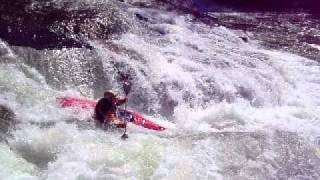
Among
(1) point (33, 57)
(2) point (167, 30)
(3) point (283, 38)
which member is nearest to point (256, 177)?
(1) point (33, 57)

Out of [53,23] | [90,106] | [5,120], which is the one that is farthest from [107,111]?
[53,23]

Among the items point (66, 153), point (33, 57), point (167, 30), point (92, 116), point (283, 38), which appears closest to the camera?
point (66, 153)

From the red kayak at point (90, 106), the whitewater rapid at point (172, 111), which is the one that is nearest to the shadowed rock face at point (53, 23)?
the whitewater rapid at point (172, 111)

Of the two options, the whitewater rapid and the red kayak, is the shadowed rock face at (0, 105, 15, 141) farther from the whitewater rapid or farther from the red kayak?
the red kayak

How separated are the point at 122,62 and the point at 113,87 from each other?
69 centimetres

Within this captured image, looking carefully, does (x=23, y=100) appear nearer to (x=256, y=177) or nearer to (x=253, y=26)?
(x=256, y=177)

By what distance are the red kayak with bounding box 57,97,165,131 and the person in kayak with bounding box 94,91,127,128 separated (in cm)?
34

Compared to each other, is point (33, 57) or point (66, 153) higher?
point (33, 57)

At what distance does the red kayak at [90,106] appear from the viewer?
Result: 8.12 meters

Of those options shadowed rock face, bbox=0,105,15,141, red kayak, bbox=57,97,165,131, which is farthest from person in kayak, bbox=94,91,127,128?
shadowed rock face, bbox=0,105,15,141

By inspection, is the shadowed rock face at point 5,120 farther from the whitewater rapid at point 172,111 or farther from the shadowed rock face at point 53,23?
the shadowed rock face at point 53,23

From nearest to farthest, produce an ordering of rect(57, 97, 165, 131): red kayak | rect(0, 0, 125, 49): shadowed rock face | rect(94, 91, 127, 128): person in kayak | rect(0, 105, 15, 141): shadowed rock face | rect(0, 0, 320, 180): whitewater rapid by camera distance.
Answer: rect(0, 0, 320, 180): whitewater rapid
rect(0, 105, 15, 141): shadowed rock face
rect(94, 91, 127, 128): person in kayak
rect(57, 97, 165, 131): red kayak
rect(0, 0, 125, 49): shadowed rock face

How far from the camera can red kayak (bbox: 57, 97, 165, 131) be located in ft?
26.6

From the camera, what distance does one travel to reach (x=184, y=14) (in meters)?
14.3
